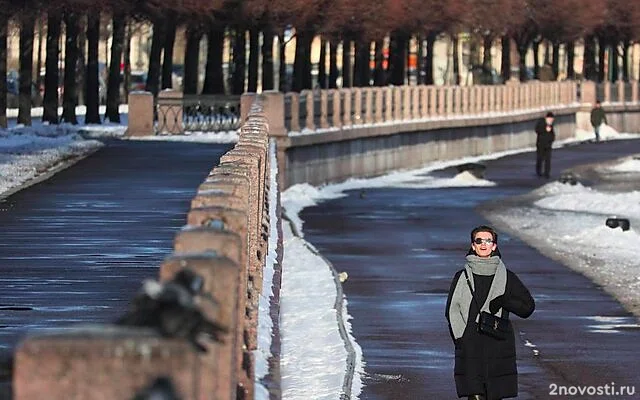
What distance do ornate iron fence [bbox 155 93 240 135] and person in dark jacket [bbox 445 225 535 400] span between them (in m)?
37.2

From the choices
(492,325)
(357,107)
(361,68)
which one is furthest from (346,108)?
(492,325)

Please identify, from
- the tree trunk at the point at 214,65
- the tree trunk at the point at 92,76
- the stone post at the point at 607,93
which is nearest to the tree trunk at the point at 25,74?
the tree trunk at the point at 92,76

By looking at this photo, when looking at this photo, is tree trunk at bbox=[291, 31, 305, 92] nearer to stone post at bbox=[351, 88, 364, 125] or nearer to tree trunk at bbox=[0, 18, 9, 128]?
stone post at bbox=[351, 88, 364, 125]

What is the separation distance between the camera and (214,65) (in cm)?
6034

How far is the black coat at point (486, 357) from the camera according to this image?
1018 cm

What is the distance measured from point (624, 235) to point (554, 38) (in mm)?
67266

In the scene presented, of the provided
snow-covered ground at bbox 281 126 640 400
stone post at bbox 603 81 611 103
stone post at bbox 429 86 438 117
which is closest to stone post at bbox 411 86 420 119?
stone post at bbox 429 86 438 117

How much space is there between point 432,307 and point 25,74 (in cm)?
3426

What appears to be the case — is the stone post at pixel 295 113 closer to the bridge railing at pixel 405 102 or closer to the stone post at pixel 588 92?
the bridge railing at pixel 405 102

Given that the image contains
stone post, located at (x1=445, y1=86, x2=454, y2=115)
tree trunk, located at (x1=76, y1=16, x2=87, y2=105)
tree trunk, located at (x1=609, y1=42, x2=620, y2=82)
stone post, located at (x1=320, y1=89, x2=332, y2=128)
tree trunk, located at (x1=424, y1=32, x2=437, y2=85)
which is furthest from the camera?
tree trunk, located at (x1=609, y1=42, x2=620, y2=82)

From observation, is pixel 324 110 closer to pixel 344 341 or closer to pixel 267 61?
pixel 267 61

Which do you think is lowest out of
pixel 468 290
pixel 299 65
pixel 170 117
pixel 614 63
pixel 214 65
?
pixel 468 290

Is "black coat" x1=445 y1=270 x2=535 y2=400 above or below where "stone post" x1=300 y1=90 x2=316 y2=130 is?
below

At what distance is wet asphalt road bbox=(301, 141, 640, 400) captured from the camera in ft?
48.2
